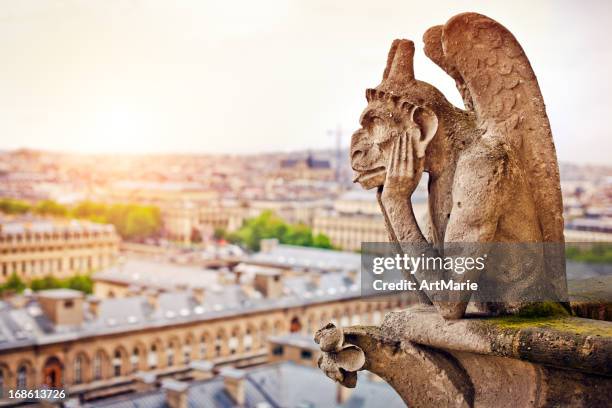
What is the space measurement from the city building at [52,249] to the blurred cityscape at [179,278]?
7cm

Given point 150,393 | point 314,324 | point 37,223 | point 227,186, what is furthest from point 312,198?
point 150,393

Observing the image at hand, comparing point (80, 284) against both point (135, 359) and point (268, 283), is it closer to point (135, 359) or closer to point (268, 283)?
point (268, 283)

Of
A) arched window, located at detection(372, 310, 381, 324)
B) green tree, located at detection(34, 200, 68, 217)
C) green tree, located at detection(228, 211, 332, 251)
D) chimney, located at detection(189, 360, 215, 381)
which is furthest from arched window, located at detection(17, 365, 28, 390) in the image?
green tree, located at detection(34, 200, 68, 217)

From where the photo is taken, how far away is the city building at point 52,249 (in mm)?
42906

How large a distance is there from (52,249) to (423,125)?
143 feet

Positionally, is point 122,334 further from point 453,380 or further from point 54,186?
point 54,186

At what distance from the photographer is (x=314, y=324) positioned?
31.4m

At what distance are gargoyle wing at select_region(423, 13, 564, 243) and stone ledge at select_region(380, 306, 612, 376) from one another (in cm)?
42

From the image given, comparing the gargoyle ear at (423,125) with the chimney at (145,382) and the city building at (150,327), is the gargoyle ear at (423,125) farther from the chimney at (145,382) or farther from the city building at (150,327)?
the chimney at (145,382)

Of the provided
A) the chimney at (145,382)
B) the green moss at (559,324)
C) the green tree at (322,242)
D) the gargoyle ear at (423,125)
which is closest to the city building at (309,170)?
the green tree at (322,242)

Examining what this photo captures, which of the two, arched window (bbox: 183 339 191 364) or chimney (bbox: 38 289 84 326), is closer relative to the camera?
chimney (bbox: 38 289 84 326)

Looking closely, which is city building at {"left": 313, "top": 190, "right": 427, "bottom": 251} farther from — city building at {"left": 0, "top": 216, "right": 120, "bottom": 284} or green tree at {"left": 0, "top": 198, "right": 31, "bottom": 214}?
green tree at {"left": 0, "top": 198, "right": 31, "bottom": 214}

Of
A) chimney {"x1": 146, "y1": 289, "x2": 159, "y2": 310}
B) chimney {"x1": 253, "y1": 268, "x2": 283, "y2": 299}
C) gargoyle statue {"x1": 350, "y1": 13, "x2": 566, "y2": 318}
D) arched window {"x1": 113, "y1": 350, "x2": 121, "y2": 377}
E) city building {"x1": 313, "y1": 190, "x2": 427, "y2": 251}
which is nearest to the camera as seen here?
gargoyle statue {"x1": 350, "y1": 13, "x2": 566, "y2": 318}

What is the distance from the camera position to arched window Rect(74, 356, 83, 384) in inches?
938
